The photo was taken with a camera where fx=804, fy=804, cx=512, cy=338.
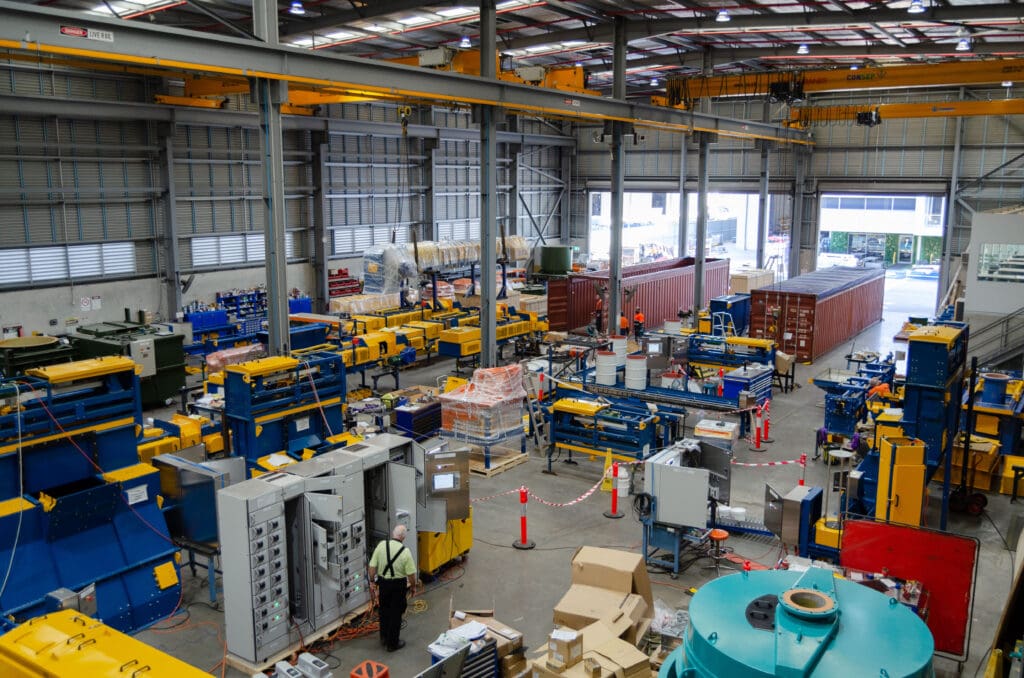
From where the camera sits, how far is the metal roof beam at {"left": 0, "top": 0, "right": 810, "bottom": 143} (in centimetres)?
975

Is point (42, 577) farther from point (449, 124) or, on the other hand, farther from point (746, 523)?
point (449, 124)

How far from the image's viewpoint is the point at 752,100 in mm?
34750

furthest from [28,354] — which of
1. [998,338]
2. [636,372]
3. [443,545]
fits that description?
[998,338]

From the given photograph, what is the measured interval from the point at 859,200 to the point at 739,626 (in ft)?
129

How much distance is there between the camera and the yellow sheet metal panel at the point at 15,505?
8438 millimetres

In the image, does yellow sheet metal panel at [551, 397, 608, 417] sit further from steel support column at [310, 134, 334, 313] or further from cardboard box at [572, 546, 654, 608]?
steel support column at [310, 134, 334, 313]

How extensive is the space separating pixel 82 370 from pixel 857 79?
22774mm

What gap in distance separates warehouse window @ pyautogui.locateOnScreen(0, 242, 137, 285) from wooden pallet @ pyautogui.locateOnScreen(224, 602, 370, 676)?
15.5 metres

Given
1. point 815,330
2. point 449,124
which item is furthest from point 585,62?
Answer: point 815,330

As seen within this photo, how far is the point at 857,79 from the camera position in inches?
947

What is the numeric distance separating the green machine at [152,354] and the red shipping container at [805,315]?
15704mm

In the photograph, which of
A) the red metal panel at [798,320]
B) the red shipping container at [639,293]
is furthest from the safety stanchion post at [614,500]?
the red shipping container at [639,293]

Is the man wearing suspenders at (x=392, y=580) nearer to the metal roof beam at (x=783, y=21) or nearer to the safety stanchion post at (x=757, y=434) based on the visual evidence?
the safety stanchion post at (x=757, y=434)

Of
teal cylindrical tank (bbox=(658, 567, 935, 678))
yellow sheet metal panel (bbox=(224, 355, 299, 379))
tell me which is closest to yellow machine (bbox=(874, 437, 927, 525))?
teal cylindrical tank (bbox=(658, 567, 935, 678))
